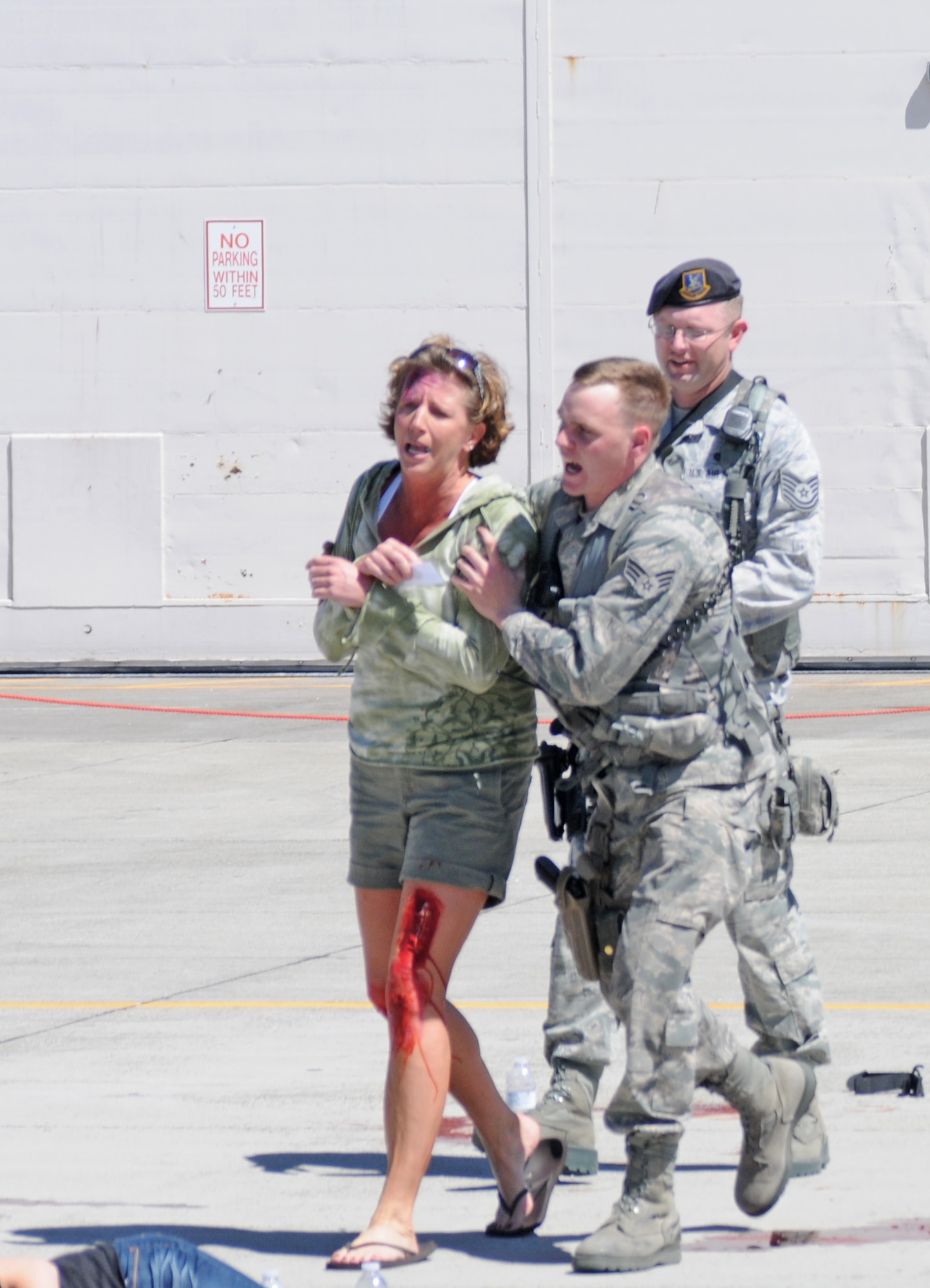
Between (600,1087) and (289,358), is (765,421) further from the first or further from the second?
(289,358)

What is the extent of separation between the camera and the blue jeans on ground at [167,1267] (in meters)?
2.97

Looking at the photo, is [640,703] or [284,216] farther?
[284,216]

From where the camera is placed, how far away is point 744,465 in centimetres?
466

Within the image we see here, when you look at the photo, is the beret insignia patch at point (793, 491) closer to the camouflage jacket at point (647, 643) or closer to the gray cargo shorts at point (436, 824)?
the camouflage jacket at point (647, 643)

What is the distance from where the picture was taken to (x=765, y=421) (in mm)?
4688

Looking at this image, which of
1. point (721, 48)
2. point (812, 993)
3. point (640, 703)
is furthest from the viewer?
point (721, 48)

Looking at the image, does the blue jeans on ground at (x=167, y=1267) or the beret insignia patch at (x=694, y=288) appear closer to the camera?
the blue jeans on ground at (x=167, y=1267)

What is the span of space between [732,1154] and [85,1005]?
2.42 m

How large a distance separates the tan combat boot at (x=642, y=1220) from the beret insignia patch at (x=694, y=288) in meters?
1.88

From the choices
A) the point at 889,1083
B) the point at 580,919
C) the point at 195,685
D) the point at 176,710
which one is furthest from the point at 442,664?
the point at 195,685

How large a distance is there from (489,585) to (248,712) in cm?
1159

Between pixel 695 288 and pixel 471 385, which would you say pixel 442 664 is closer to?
pixel 471 385

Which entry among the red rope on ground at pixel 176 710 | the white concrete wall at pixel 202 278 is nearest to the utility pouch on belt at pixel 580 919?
the red rope on ground at pixel 176 710

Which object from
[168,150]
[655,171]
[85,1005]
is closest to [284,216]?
[168,150]
